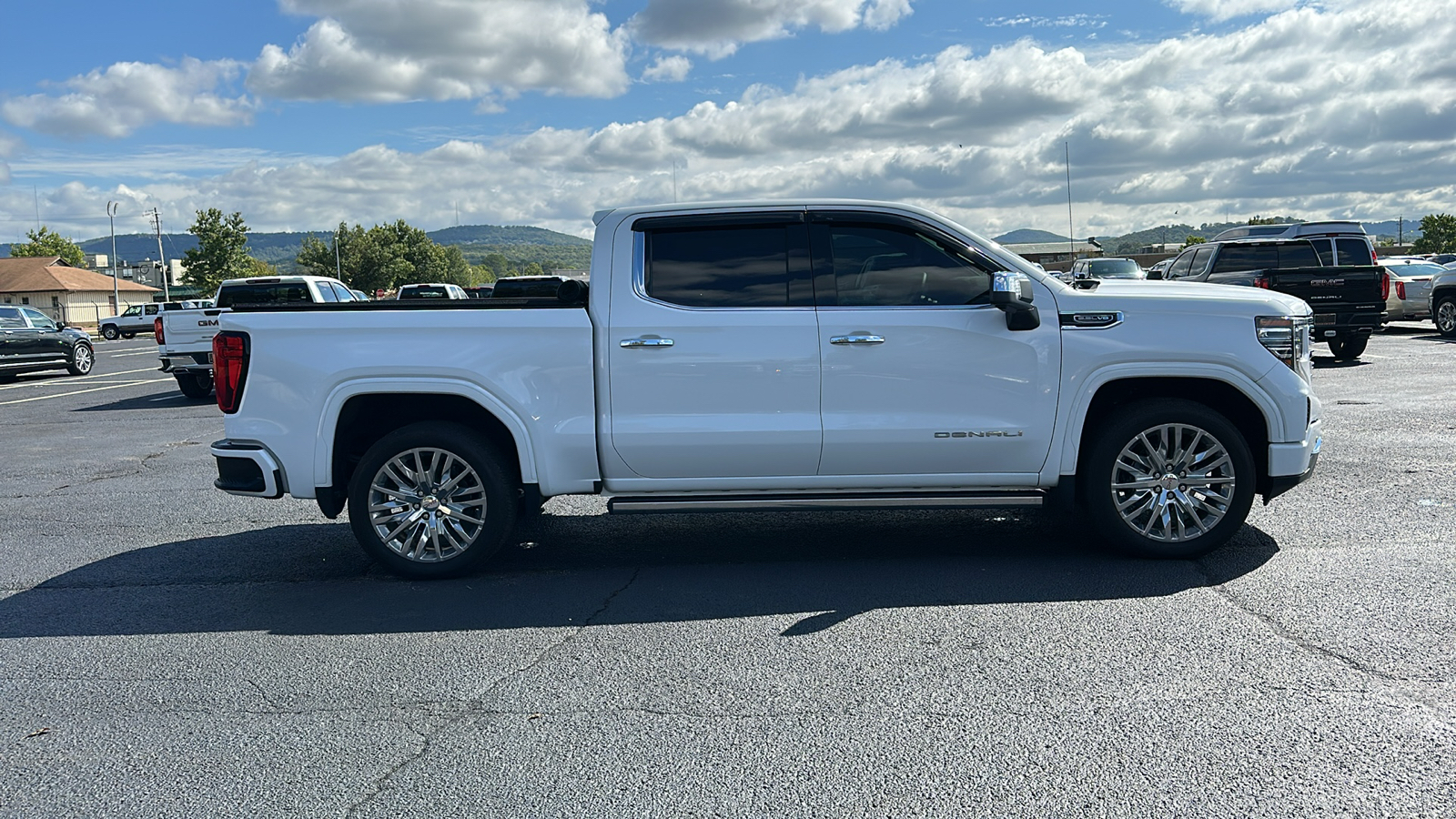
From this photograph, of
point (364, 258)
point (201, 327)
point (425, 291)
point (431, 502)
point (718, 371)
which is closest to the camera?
point (718, 371)

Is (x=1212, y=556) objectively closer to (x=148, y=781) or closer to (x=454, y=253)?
(x=148, y=781)

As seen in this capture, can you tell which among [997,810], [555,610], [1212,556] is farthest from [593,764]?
[1212,556]

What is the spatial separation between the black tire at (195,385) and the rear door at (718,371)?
549 inches

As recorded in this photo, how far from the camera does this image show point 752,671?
4.51 m

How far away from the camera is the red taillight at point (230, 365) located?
19.6ft

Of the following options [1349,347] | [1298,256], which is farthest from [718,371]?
[1298,256]

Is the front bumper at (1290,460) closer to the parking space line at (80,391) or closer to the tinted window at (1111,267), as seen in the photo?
the parking space line at (80,391)

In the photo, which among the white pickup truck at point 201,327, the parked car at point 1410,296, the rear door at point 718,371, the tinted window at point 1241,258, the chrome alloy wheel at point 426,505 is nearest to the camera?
the rear door at point 718,371

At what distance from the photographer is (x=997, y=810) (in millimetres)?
3264

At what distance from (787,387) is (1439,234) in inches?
4781

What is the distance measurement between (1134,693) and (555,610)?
272 centimetres

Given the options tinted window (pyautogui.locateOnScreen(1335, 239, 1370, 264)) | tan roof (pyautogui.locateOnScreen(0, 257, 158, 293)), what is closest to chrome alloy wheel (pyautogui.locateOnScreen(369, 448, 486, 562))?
tinted window (pyautogui.locateOnScreen(1335, 239, 1370, 264))

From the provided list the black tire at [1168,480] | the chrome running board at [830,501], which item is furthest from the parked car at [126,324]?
the black tire at [1168,480]

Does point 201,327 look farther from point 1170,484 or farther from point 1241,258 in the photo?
point 1241,258
